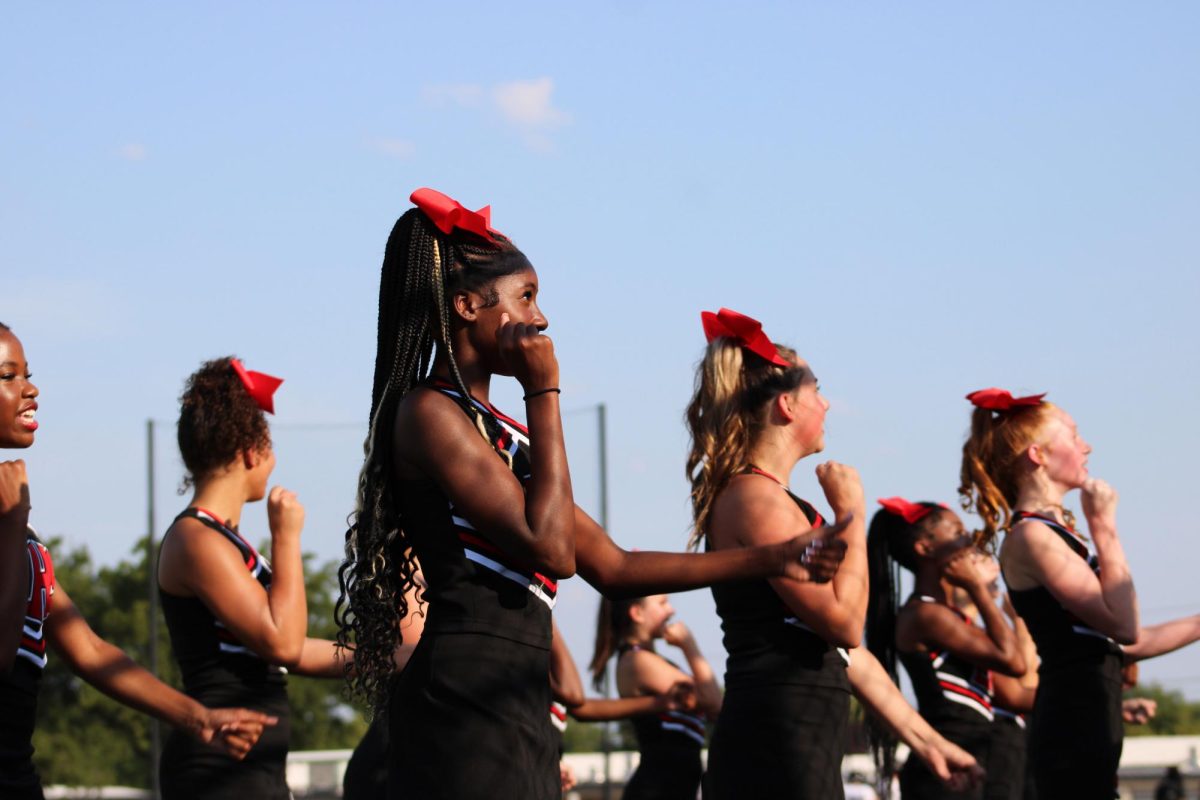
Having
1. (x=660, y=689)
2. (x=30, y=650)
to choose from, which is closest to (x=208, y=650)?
(x=30, y=650)

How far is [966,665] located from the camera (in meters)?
6.96

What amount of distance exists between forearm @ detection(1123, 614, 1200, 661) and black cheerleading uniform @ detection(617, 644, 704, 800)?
2.93 metres

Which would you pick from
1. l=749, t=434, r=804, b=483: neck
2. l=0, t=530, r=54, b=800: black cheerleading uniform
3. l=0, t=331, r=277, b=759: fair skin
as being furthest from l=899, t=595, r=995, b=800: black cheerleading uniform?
l=0, t=530, r=54, b=800: black cheerleading uniform

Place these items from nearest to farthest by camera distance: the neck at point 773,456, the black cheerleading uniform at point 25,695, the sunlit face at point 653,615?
the black cheerleading uniform at point 25,695, the neck at point 773,456, the sunlit face at point 653,615

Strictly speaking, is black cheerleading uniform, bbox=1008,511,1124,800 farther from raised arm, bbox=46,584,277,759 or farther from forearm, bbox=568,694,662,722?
forearm, bbox=568,694,662,722

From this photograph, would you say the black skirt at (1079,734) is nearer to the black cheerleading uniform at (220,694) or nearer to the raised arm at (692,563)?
the black cheerleading uniform at (220,694)

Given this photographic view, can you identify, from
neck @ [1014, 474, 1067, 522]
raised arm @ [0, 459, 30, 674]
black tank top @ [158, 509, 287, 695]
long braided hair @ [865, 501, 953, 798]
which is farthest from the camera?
long braided hair @ [865, 501, 953, 798]

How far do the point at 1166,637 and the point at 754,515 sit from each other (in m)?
2.32

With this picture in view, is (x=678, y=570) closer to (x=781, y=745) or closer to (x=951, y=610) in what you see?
Result: (x=781, y=745)

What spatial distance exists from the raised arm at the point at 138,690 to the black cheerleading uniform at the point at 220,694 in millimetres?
261

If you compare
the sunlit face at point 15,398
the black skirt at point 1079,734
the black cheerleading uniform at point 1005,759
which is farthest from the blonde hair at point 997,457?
A: the sunlit face at point 15,398

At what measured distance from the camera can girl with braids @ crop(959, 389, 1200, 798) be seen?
5348mm

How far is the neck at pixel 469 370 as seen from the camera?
10.7ft

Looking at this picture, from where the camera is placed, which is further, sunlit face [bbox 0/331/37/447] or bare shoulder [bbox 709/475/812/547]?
bare shoulder [bbox 709/475/812/547]
